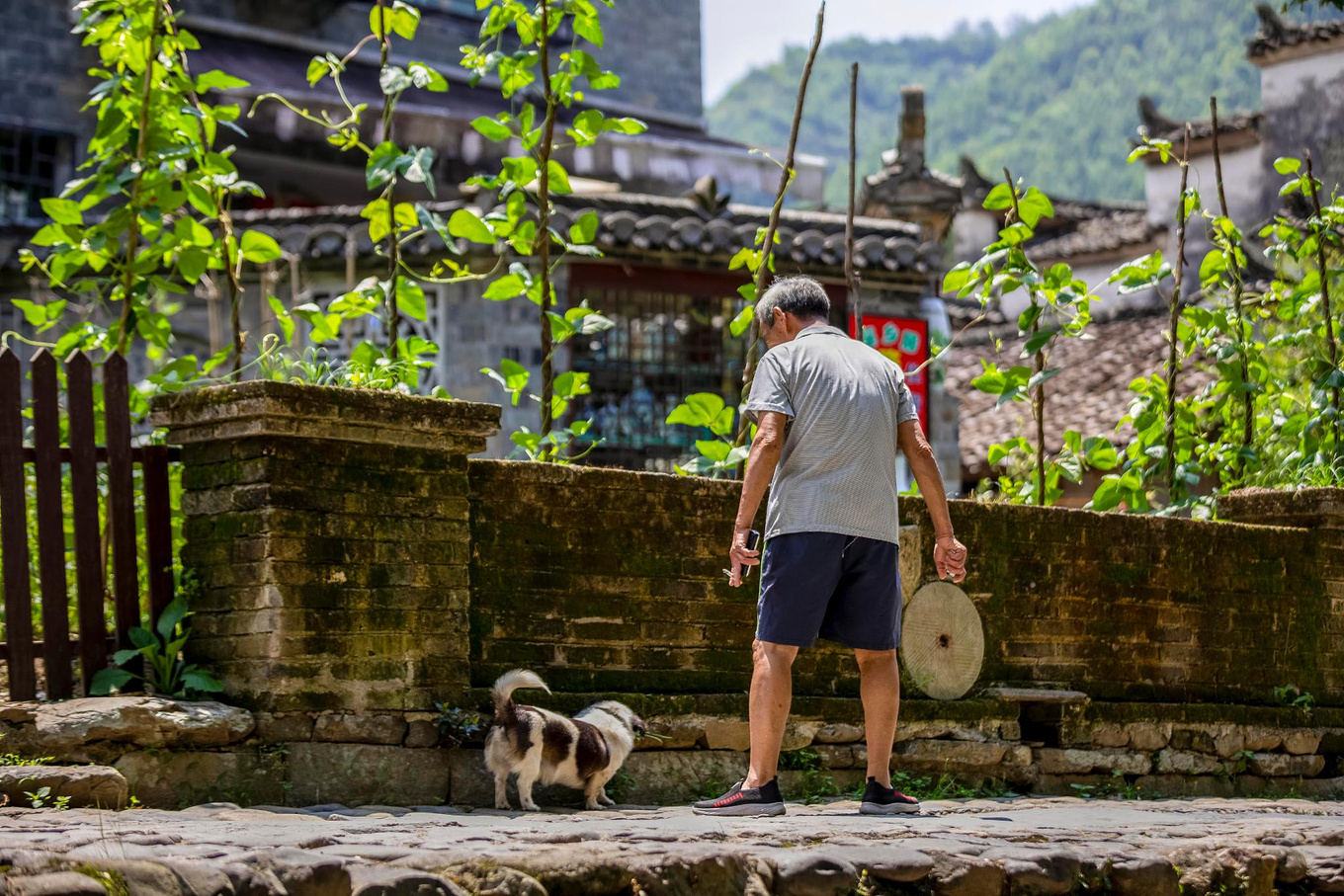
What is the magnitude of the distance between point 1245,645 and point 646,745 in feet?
12.7

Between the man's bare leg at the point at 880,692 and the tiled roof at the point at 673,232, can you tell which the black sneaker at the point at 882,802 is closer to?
the man's bare leg at the point at 880,692

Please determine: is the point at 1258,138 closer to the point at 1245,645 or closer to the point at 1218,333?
the point at 1218,333

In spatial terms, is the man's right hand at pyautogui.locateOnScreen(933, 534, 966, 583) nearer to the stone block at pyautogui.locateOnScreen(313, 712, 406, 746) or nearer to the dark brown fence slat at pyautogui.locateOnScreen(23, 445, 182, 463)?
the stone block at pyautogui.locateOnScreen(313, 712, 406, 746)

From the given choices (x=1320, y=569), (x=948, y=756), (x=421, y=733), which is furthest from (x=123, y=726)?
(x=1320, y=569)

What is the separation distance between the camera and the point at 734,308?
12.7m

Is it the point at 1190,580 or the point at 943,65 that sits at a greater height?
the point at 943,65

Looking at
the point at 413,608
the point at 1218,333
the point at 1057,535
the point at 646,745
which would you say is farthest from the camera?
the point at 1218,333

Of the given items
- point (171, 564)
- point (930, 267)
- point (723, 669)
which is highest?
point (930, 267)

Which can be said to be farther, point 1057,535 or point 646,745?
point 1057,535

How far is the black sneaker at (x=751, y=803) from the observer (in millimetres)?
5027

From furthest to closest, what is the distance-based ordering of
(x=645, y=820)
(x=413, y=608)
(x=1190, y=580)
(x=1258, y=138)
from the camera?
(x=1258, y=138) < (x=1190, y=580) < (x=413, y=608) < (x=645, y=820)

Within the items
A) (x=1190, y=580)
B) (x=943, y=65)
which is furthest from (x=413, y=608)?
(x=943, y=65)

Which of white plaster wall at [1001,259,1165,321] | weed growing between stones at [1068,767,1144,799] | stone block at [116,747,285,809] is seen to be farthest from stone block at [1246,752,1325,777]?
white plaster wall at [1001,259,1165,321]

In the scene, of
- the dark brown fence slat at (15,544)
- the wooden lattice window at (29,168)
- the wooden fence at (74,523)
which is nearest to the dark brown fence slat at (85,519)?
the wooden fence at (74,523)
